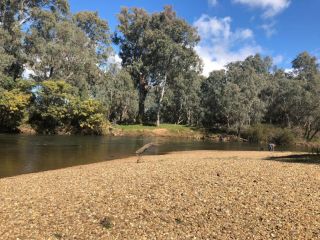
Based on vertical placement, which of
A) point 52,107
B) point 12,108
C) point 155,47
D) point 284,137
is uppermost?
point 155,47

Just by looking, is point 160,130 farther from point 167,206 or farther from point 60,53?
point 167,206

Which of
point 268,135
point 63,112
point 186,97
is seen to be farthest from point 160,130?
point 268,135

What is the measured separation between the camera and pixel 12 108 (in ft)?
175

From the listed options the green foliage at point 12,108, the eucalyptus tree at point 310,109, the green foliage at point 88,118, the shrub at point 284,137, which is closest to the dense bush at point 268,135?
the shrub at point 284,137

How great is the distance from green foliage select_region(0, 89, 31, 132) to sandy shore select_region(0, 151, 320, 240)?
4179 cm

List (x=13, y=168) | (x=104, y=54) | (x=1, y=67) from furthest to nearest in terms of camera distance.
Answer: (x=104, y=54) → (x=1, y=67) → (x=13, y=168)

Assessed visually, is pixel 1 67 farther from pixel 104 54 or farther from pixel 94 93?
pixel 104 54

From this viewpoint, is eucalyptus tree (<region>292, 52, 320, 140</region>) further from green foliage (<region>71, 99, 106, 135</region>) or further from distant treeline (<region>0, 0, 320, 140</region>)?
green foliage (<region>71, 99, 106, 135</region>)

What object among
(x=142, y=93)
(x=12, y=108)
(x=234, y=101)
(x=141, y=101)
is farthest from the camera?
(x=142, y=93)

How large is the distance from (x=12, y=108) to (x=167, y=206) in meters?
47.9

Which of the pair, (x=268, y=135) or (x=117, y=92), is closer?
(x=268, y=135)

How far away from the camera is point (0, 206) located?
10875 mm

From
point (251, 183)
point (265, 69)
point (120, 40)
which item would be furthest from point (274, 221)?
point (265, 69)

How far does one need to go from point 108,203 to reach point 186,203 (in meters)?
2.28
